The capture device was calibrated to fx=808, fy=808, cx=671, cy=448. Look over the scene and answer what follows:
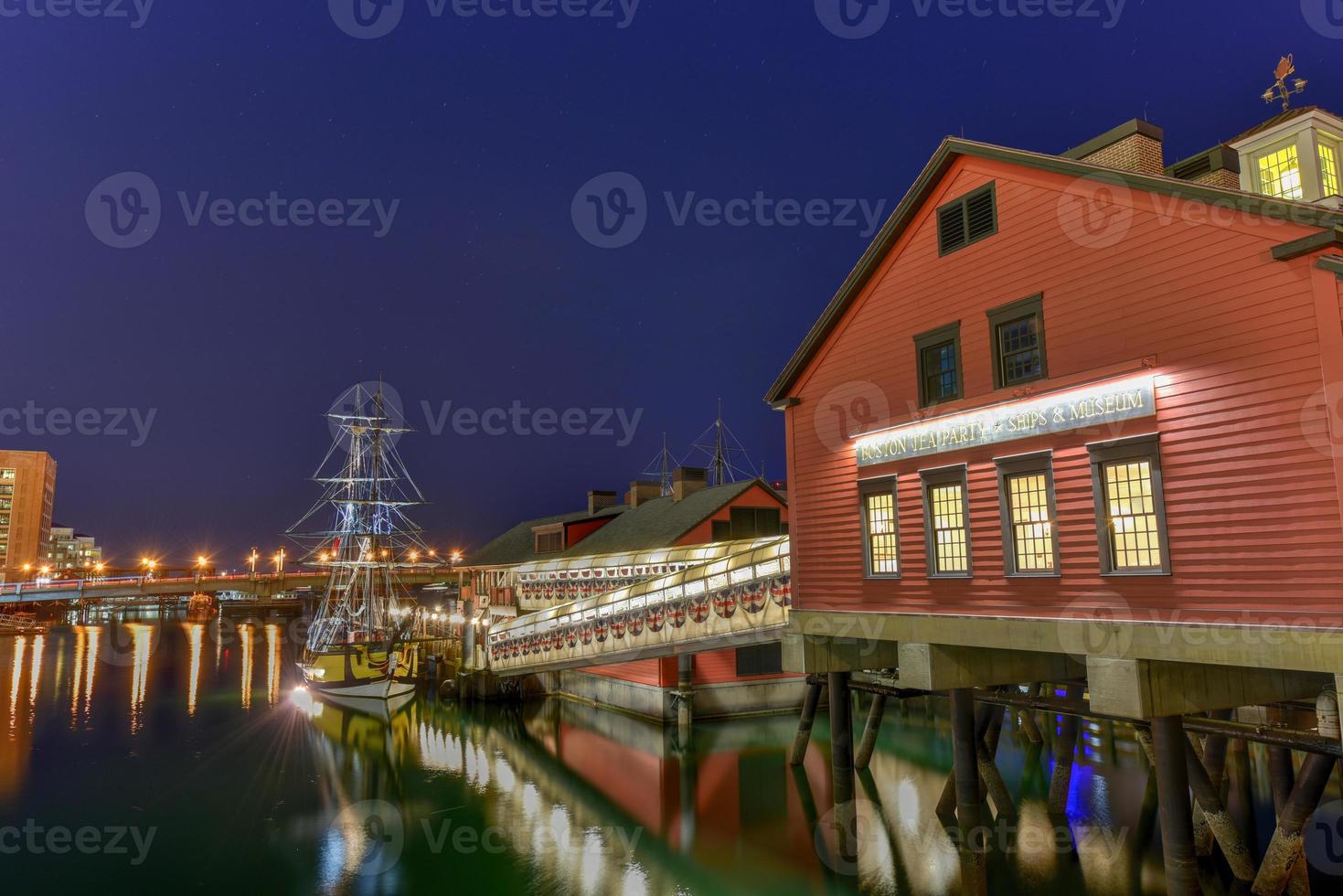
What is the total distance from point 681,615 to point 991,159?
47.5 feet

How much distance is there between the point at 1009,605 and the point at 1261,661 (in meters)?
4.00

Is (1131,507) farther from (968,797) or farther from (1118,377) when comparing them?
(968,797)

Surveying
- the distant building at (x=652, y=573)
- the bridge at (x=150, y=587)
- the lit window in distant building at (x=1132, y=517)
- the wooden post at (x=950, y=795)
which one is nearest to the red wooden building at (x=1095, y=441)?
the lit window in distant building at (x=1132, y=517)

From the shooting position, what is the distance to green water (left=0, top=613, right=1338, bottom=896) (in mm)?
18625

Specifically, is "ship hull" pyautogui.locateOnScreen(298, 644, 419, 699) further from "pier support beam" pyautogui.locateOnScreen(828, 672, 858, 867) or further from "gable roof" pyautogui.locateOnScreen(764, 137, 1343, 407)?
"gable roof" pyautogui.locateOnScreen(764, 137, 1343, 407)

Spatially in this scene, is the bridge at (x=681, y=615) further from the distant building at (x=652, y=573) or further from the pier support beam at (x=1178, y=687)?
the pier support beam at (x=1178, y=687)

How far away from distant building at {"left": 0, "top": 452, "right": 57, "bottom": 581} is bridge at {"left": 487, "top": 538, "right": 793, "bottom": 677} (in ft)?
505

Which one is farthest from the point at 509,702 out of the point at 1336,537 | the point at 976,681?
the point at 1336,537

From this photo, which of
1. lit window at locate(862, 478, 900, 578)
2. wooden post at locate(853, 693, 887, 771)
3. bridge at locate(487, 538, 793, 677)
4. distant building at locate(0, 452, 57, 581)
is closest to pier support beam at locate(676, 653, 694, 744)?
bridge at locate(487, 538, 793, 677)

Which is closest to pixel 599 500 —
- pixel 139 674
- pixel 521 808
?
pixel 521 808

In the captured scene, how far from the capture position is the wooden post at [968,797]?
1634 cm

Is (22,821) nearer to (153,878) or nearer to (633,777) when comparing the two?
(153,878)

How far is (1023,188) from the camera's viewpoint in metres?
15.4

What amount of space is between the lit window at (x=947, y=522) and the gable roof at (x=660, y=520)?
73.8 ft
